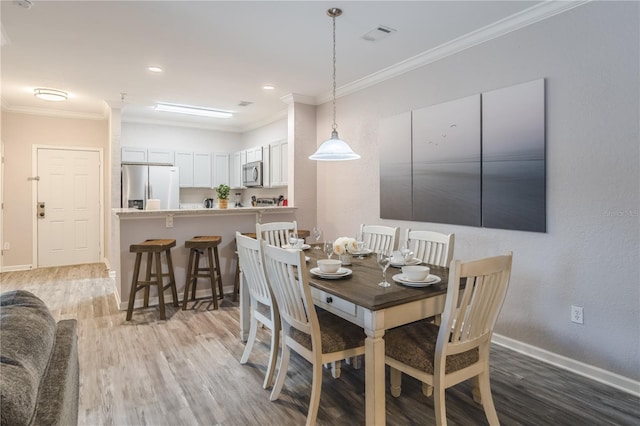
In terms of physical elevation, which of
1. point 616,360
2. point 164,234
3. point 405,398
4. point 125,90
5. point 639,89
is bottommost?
point 405,398

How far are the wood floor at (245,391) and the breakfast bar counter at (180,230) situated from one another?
0.84 meters

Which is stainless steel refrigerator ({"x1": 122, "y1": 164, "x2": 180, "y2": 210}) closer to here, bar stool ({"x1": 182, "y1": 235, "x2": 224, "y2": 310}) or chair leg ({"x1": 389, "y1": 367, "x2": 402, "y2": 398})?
bar stool ({"x1": 182, "y1": 235, "x2": 224, "y2": 310})

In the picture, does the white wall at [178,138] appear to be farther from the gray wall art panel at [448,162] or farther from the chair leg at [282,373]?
the chair leg at [282,373]

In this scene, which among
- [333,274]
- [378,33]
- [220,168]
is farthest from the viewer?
[220,168]

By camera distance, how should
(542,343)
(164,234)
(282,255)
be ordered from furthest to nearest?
(164,234), (542,343), (282,255)

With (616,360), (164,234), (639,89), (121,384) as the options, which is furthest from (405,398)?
(164,234)

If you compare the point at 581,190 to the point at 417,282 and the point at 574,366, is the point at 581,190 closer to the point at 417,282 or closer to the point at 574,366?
the point at 574,366

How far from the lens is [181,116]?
20.5 feet

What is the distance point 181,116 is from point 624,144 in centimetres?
593

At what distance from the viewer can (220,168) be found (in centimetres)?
721

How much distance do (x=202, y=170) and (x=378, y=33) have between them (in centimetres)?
483

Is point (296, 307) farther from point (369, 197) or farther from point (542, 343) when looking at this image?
point (369, 197)

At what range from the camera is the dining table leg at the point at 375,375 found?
177 cm

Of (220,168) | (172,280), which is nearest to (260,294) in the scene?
(172,280)
